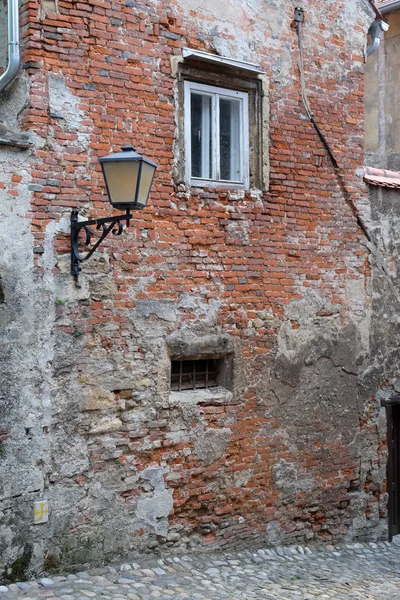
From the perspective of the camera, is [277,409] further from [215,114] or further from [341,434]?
[215,114]

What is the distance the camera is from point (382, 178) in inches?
356

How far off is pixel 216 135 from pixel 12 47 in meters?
2.23

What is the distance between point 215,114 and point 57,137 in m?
1.82

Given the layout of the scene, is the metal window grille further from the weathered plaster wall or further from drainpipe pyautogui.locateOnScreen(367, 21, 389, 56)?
the weathered plaster wall

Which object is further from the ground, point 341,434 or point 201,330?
point 201,330

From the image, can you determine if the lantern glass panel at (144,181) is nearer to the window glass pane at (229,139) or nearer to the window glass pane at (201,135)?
the window glass pane at (201,135)

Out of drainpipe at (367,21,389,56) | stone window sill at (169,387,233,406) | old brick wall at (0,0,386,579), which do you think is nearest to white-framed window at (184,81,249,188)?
old brick wall at (0,0,386,579)

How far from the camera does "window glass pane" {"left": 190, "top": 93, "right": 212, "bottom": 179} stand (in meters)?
7.34

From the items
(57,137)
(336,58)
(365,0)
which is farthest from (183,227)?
(365,0)

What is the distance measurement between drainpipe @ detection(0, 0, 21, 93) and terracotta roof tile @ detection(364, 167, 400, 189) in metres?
4.33

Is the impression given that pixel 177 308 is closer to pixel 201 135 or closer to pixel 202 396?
pixel 202 396

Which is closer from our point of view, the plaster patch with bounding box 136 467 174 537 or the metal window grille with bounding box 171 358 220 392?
the plaster patch with bounding box 136 467 174 537

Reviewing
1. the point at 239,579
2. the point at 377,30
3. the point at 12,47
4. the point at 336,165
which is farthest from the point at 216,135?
the point at 239,579

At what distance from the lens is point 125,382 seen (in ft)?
21.8
